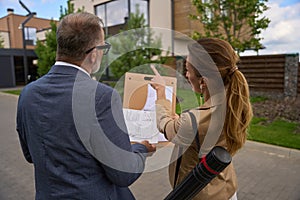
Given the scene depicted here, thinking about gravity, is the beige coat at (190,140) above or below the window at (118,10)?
below

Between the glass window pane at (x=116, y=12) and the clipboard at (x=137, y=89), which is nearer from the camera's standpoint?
the clipboard at (x=137, y=89)

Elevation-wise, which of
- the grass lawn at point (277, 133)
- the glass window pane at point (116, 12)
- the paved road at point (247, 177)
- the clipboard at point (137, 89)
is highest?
the glass window pane at point (116, 12)

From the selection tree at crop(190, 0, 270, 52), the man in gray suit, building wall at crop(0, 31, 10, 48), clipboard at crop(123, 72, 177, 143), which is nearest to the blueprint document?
clipboard at crop(123, 72, 177, 143)

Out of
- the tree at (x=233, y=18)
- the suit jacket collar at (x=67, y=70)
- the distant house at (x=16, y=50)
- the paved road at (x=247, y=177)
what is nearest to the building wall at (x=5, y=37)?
the distant house at (x=16, y=50)

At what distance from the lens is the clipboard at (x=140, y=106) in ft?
5.15

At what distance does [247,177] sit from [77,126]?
3.53 m

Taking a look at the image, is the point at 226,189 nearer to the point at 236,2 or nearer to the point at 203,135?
the point at 203,135

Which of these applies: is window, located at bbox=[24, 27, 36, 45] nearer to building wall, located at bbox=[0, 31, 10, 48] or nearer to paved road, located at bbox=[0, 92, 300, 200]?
building wall, located at bbox=[0, 31, 10, 48]

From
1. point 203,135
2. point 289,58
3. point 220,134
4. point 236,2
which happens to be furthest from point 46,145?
point 289,58

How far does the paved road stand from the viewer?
3.40m

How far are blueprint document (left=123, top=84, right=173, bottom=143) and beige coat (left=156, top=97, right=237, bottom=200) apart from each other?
0.23 ft

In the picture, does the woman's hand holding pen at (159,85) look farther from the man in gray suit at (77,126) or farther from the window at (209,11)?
the window at (209,11)

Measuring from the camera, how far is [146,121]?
1.62 metres

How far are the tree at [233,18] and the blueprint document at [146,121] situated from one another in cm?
758
